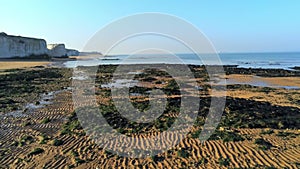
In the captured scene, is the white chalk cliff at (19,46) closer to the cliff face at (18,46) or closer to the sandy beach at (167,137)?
the cliff face at (18,46)

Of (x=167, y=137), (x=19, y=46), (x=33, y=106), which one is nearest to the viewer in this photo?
(x=167, y=137)

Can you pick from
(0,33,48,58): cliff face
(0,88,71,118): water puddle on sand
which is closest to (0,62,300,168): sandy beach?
(0,88,71,118): water puddle on sand

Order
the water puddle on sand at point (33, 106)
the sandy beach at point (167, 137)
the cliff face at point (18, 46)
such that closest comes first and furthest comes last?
the sandy beach at point (167, 137) < the water puddle on sand at point (33, 106) < the cliff face at point (18, 46)

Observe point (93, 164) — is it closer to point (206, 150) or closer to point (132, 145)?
point (132, 145)

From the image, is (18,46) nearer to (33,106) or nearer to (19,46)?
(19,46)

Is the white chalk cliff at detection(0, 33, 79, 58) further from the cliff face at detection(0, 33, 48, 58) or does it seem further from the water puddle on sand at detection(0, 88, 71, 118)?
the water puddle on sand at detection(0, 88, 71, 118)

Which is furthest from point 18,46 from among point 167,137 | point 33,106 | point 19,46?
point 167,137

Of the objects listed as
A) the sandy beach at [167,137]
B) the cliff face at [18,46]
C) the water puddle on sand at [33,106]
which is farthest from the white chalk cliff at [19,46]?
the sandy beach at [167,137]

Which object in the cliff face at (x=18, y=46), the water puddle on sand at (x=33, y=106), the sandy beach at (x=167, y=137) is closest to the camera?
the sandy beach at (x=167, y=137)

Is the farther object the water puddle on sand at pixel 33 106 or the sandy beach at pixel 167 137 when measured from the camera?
the water puddle on sand at pixel 33 106
